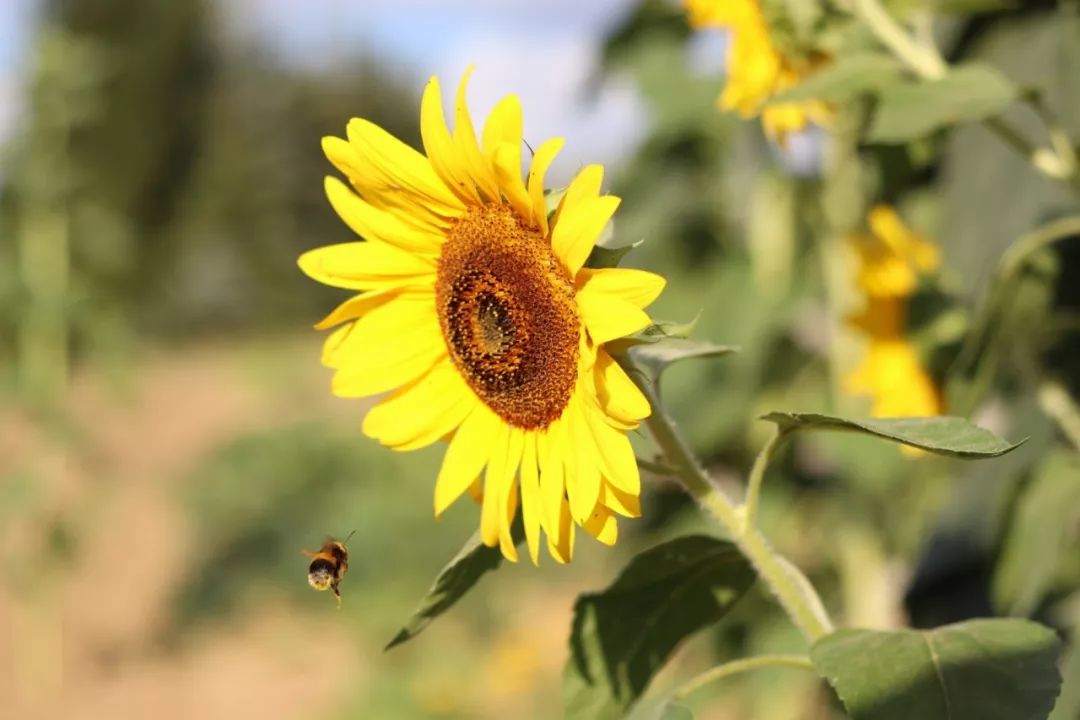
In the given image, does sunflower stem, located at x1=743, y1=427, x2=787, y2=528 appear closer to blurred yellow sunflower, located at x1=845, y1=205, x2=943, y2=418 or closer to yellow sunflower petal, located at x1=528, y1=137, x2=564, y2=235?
yellow sunflower petal, located at x1=528, y1=137, x2=564, y2=235

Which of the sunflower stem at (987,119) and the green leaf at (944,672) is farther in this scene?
the sunflower stem at (987,119)

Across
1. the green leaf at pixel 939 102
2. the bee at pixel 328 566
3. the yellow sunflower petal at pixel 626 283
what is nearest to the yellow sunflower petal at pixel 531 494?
the yellow sunflower petal at pixel 626 283

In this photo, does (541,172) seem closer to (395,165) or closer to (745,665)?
(395,165)

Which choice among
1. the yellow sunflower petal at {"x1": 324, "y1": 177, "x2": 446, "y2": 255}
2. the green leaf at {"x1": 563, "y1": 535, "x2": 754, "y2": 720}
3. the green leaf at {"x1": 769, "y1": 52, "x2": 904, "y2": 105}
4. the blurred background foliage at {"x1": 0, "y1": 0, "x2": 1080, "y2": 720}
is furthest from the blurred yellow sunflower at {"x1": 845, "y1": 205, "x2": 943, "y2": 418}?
the yellow sunflower petal at {"x1": 324, "y1": 177, "x2": 446, "y2": 255}

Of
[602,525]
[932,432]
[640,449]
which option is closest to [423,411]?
[602,525]

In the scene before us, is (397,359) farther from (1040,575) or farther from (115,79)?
(115,79)

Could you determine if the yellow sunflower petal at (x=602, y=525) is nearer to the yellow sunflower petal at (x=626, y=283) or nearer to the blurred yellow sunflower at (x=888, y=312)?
the yellow sunflower petal at (x=626, y=283)
